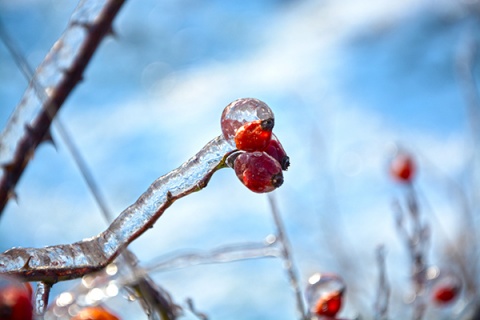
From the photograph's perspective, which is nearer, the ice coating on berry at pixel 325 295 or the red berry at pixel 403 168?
the ice coating on berry at pixel 325 295

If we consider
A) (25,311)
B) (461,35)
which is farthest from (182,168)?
(461,35)

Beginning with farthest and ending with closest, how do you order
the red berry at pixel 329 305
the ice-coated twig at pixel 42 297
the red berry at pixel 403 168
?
1. the red berry at pixel 403 168
2. the red berry at pixel 329 305
3. the ice-coated twig at pixel 42 297

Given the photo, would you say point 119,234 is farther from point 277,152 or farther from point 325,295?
point 325,295

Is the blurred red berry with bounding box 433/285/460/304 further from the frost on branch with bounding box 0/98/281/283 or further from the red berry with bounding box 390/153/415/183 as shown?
the frost on branch with bounding box 0/98/281/283

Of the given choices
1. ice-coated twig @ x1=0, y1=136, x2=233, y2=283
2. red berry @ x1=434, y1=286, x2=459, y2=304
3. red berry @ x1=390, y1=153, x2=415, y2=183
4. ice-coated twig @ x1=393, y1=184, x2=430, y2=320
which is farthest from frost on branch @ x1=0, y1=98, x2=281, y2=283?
red berry @ x1=390, y1=153, x2=415, y2=183

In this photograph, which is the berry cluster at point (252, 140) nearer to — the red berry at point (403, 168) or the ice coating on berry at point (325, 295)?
the ice coating on berry at point (325, 295)

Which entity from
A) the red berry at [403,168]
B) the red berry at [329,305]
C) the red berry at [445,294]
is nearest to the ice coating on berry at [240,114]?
the red berry at [329,305]

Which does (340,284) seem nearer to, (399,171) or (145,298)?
(145,298)
